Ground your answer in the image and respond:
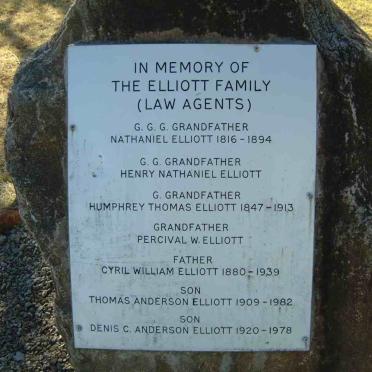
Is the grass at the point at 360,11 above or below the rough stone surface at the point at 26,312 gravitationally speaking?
above

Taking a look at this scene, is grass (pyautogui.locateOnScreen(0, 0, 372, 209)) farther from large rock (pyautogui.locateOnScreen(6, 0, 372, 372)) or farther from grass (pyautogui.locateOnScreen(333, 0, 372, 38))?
large rock (pyautogui.locateOnScreen(6, 0, 372, 372))

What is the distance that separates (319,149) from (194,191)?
19.8 inches

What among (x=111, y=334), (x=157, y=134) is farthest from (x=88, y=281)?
(x=157, y=134)

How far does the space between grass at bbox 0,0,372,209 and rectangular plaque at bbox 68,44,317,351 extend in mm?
2848

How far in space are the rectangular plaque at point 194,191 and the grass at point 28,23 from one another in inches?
112

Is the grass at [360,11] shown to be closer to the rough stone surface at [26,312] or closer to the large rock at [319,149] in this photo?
the large rock at [319,149]

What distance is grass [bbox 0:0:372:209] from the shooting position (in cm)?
531

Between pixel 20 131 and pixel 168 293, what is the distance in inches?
34.4

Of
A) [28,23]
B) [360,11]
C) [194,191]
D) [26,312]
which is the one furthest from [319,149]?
[28,23]

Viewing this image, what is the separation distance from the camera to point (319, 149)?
234 cm

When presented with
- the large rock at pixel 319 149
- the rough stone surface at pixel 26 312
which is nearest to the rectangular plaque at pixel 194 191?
the large rock at pixel 319 149

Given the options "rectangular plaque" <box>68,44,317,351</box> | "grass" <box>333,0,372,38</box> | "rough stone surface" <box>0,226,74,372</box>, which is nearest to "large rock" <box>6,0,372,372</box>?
"rectangular plaque" <box>68,44,317,351</box>

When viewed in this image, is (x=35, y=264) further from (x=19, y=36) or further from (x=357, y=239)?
(x=19, y=36)

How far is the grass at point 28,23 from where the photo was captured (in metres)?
5.31
